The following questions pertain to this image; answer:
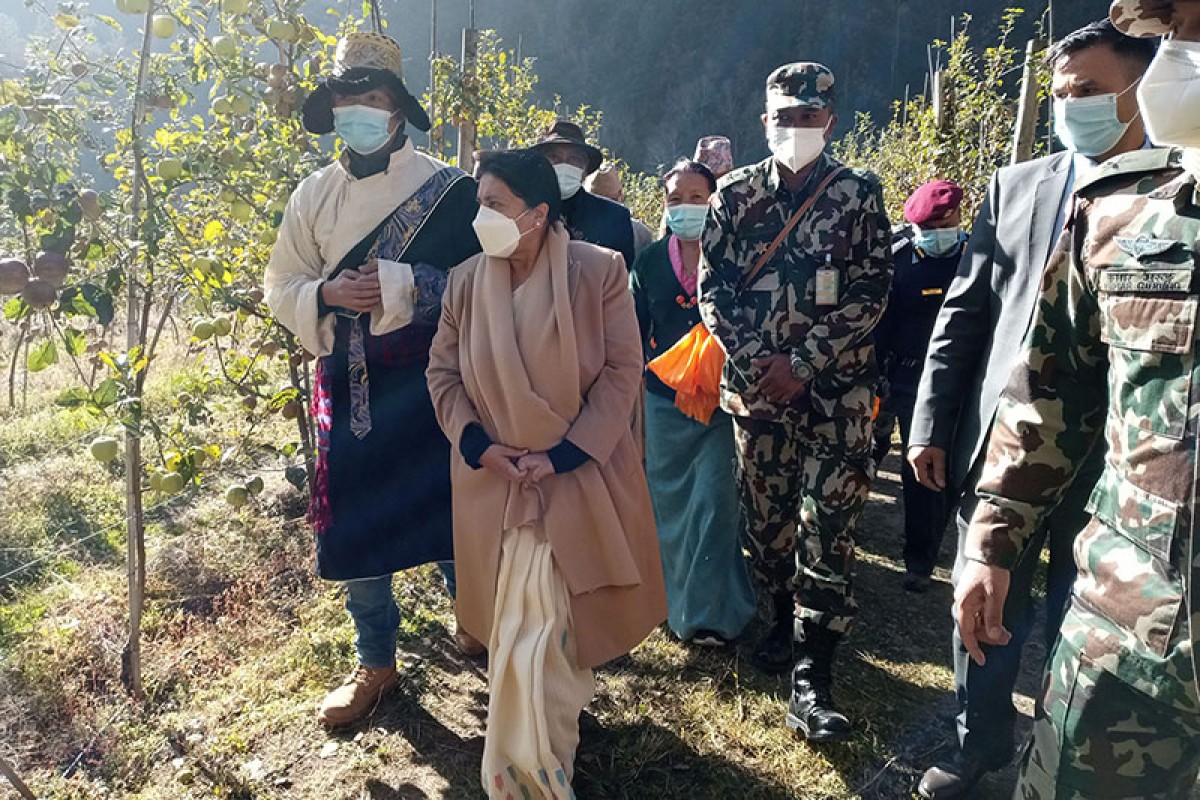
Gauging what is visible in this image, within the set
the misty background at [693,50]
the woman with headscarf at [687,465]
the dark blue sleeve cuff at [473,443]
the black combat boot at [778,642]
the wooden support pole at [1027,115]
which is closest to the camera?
the dark blue sleeve cuff at [473,443]

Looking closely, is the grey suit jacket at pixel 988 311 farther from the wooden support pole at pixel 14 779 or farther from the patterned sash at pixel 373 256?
the wooden support pole at pixel 14 779

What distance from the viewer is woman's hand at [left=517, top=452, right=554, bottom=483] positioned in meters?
1.96

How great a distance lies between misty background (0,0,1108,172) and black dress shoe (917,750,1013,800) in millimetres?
31308

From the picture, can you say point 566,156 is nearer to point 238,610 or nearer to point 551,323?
point 551,323

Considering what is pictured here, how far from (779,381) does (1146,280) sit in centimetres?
130

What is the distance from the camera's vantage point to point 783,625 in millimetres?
2793

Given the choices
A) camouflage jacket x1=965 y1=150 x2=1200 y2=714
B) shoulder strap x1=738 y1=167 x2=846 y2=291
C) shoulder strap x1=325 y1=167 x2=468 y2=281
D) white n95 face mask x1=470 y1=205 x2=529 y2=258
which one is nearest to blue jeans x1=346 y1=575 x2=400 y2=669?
shoulder strap x1=325 y1=167 x2=468 y2=281

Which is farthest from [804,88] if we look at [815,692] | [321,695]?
[321,695]

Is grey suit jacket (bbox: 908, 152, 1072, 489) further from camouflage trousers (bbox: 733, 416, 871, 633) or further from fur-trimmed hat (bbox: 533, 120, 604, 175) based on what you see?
fur-trimmed hat (bbox: 533, 120, 604, 175)

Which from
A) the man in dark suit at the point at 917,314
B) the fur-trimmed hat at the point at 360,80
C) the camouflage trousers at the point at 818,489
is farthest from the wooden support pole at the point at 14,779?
the man in dark suit at the point at 917,314

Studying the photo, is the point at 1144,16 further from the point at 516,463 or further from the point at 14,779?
the point at 14,779

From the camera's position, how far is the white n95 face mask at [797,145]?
240 cm

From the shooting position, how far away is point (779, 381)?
2377 millimetres

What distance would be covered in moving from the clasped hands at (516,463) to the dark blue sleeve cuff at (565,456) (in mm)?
14
